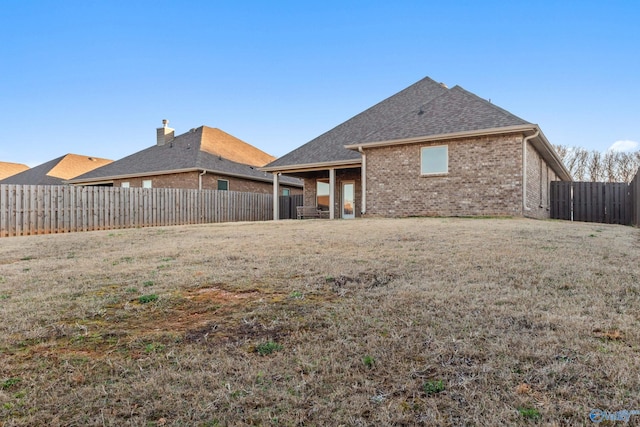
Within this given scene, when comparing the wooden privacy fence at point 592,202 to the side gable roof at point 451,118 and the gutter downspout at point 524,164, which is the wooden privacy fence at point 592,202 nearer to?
the gutter downspout at point 524,164

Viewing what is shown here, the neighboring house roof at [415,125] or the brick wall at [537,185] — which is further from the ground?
the neighboring house roof at [415,125]

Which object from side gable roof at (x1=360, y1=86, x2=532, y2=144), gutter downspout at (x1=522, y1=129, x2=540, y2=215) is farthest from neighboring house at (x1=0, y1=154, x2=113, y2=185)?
gutter downspout at (x1=522, y1=129, x2=540, y2=215)

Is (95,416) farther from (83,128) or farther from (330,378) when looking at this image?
(83,128)

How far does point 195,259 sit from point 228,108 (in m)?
18.1

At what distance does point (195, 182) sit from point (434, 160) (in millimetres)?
12985

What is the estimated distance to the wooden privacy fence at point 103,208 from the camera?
1183 centimetres

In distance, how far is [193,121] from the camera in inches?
1000

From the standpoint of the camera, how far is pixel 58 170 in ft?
100

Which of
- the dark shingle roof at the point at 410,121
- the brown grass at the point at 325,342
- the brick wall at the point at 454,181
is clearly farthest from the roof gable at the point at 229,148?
the brown grass at the point at 325,342

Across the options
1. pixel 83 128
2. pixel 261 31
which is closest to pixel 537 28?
pixel 261 31

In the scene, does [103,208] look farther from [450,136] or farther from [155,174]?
[450,136]

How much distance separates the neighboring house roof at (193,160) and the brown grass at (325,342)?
→ 16329 mm

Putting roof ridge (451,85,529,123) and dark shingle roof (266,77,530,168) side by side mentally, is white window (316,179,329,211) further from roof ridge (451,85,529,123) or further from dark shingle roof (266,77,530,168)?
roof ridge (451,85,529,123)

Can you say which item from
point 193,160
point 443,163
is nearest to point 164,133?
point 193,160
